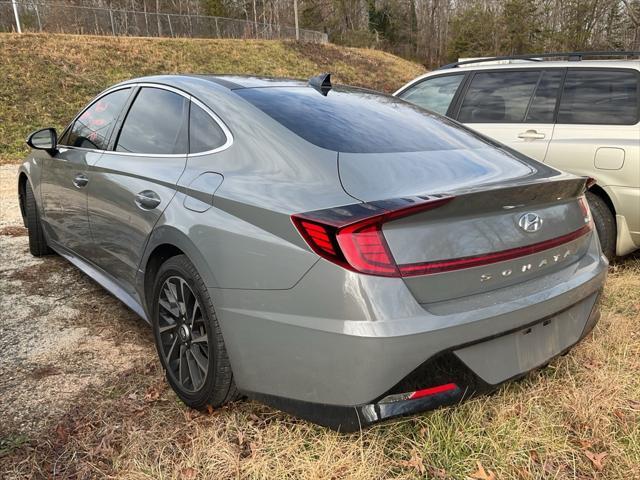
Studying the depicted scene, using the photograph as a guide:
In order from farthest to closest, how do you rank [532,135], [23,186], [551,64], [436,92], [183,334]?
[436,92] < [23,186] < [551,64] < [532,135] < [183,334]

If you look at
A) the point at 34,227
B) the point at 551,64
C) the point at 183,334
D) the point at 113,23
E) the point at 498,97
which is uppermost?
the point at 113,23

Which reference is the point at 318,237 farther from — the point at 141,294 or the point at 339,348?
the point at 141,294

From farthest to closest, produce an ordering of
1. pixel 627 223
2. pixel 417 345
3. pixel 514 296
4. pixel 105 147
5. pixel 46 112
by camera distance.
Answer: pixel 46 112, pixel 627 223, pixel 105 147, pixel 514 296, pixel 417 345

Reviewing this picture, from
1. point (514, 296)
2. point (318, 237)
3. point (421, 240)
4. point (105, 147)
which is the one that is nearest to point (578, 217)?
point (514, 296)

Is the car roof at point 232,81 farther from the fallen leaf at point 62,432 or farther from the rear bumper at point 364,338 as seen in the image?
the fallen leaf at point 62,432

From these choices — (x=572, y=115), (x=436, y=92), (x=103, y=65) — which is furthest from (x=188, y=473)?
(x=103, y=65)

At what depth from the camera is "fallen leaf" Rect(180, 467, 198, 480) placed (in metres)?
2.06

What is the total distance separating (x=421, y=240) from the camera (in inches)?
71.2

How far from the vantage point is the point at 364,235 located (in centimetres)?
177

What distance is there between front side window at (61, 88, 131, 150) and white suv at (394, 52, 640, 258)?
2946mm

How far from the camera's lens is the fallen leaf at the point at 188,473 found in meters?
2.06

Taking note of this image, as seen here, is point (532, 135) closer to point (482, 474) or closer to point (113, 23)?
point (482, 474)

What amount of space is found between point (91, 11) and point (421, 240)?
27908 millimetres

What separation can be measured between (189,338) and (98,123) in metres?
1.86
